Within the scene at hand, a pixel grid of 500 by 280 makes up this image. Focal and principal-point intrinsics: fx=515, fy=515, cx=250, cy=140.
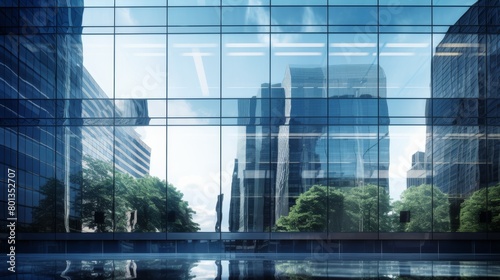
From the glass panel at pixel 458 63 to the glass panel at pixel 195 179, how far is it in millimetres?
11492

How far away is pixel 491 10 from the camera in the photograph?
25.6 metres

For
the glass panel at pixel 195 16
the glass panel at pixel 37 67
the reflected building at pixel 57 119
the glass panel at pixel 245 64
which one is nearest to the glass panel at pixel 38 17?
the reflected building at pixel 57 119

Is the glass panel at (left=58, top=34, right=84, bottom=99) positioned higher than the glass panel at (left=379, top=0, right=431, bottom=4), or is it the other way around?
the glass panel at (left=379, top=0, right=431, bottom=4)

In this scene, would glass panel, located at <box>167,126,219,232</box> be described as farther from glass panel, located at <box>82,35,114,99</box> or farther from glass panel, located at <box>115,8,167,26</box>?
glass panel, located at <box>115,8,167,26</box>

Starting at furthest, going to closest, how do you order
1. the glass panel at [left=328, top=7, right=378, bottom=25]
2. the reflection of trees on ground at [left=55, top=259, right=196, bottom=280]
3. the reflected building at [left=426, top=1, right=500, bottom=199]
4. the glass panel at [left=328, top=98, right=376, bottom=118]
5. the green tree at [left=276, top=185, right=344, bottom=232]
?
the glass panel at [left=328, top=7, right=378, bottom=25] → the glass panel at [left=328, top=98, right=376, bottom=118] → the reflected building at [left=426, top=1, right=500, bottom=199] → the green tree at [left=276, top=185, right=344, bottom=232] → the reflection of trees on ground at [left=55, top=259, right=196, bottom=280]

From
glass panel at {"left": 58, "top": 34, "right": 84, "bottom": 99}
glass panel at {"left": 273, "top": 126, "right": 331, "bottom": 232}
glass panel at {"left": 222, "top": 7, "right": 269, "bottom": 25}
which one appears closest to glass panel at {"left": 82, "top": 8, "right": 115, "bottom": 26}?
glass panel at {"left": 58, "top": 34, "right": 84, "bottom": 99}

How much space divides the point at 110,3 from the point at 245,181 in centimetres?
1126

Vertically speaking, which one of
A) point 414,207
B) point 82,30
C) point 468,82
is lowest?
point 414,207

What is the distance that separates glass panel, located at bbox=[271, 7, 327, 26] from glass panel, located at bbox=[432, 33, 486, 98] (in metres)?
5.85

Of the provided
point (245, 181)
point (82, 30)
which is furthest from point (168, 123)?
point (82, 30)

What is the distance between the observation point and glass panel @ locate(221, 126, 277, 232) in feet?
82.3

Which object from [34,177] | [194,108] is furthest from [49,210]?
[194,108]

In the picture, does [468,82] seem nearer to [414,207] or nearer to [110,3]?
[414,207]

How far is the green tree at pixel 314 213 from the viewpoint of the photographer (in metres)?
25.0
